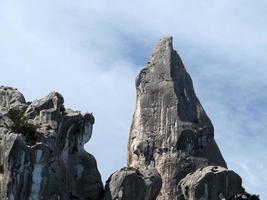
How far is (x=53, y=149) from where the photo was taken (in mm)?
60250

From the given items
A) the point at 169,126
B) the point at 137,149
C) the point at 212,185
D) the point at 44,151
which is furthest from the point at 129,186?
the point at 169,126

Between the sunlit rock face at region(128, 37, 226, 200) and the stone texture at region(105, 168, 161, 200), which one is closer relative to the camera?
the stone texture at region(105, 168, 161, 200)

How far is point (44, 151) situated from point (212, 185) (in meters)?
11.3

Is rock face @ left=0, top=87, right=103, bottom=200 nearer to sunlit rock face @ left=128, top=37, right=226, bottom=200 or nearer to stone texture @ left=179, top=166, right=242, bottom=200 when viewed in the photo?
stone texture @ left=179, top=166, right=242, bottom=200

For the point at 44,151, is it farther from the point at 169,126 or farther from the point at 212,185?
the point at 169,126

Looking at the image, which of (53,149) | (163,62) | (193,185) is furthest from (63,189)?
(163,62)

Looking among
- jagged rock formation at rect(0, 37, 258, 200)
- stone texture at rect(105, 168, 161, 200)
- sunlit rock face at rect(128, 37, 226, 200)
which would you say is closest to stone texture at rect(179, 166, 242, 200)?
jagged rock formation at rect(0, 37, 258, 200)

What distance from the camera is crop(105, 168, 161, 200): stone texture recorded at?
207 ft

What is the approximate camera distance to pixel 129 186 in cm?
6341

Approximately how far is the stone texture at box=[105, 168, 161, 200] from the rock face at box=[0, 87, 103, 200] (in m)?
1.25

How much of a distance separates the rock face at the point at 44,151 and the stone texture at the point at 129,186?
1.25 meters

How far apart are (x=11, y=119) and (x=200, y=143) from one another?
19.8 meters

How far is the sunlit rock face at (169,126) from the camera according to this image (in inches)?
2970

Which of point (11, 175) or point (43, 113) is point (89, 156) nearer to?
point (43, 113)
